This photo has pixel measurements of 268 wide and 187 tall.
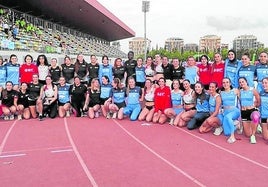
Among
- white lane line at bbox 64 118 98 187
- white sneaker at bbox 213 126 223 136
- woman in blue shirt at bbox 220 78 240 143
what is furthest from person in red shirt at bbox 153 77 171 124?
white lane line at bbox 64 118 98 187

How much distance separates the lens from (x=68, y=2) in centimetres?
2125

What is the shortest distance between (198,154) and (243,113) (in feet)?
5.72

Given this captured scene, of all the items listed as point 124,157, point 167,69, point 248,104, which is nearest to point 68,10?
point 167,69

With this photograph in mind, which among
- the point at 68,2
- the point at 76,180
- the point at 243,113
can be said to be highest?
the point at 68,2

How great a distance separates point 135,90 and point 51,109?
2.27 metres

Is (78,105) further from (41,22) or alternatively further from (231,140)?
(41,22)

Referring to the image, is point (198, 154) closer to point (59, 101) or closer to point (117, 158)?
point (117, 158)

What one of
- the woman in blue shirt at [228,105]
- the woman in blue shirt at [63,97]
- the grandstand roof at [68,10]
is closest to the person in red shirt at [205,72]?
the woman in blue shirt at [228,105]

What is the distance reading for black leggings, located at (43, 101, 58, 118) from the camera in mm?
8789

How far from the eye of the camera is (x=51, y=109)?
8867mm

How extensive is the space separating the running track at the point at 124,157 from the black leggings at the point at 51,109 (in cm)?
108

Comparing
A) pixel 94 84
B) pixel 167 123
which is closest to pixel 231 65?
pixel 167 123

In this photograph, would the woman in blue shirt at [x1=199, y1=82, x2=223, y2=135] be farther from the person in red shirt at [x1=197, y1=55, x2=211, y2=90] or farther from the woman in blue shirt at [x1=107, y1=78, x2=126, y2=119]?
the woman in blue shirt at [x1=107, y1=78, x2=126, y2=119]

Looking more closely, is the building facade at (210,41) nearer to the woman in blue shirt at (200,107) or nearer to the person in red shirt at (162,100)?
the person in red shirt at (162,100)
